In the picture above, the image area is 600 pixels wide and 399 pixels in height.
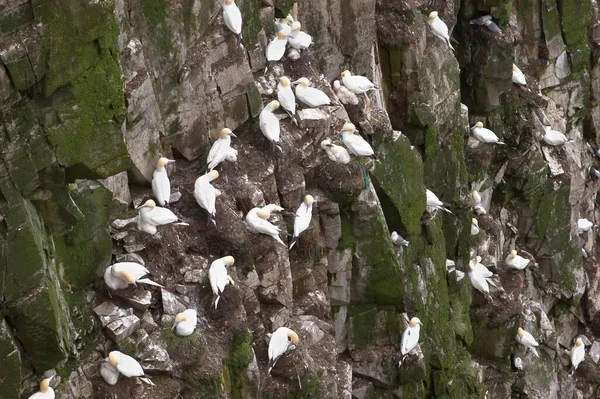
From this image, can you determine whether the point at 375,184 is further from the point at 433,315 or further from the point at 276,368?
the point at 276,368

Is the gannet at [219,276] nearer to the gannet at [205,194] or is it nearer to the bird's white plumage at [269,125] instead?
the gannet at [205,194]

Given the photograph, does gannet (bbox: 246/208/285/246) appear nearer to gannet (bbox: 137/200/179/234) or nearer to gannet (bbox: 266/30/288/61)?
gannet (bbox: 137/200/179/234)

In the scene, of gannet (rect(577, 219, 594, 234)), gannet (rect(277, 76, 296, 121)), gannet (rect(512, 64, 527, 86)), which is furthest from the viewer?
gannet (rect(577, 219, 594, 234))

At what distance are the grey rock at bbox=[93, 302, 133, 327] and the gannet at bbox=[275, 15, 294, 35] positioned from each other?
6885 millimetres

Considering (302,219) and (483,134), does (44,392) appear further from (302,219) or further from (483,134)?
(483,134)

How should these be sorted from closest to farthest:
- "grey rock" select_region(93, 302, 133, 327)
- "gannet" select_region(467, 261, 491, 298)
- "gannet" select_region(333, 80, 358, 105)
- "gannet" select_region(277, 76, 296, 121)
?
"grey rock" select_region(93, 302, 133, 327) < "gannet" select_region(277, 76, 296, 121) < "gannet" select_region(333, 80, 358, 105) < "gannet" select_region(467, 261, 491, 298)

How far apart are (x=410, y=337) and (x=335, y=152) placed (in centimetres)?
388

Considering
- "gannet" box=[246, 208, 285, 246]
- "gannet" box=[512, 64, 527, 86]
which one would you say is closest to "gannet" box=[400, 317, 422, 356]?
"gannet" box=[246, 208, 285, 246]

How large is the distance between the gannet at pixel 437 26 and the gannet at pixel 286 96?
6645mm

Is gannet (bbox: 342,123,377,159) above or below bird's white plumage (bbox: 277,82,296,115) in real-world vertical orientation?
below

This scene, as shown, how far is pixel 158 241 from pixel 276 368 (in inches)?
105

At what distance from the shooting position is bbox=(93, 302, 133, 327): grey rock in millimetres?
17172

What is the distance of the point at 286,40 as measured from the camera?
22219 millimetres

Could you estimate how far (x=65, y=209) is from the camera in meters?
16.6
